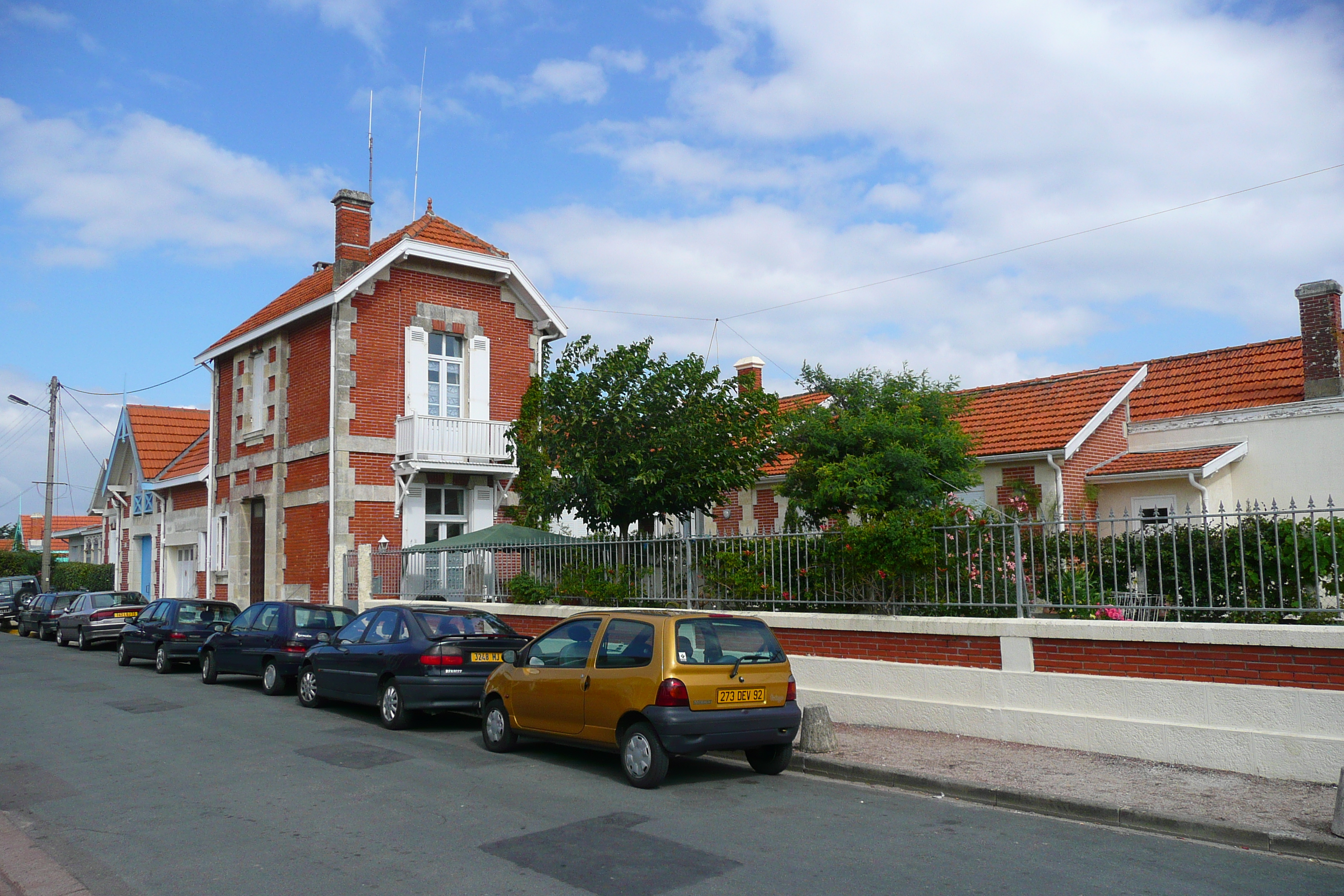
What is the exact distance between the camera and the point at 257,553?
1000 inches

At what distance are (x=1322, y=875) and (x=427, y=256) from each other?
65.5 ft

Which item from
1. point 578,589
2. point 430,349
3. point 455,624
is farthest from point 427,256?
point 455,624

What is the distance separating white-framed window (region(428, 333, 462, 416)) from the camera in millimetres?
23203

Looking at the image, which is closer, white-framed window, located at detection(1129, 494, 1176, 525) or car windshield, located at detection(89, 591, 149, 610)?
white-framed window, located at detection(1129, 494, 1176, 525)

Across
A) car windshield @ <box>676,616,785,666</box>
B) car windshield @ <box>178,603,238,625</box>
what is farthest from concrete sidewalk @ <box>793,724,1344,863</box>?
car windshield @ <box>178,603,238,625</box>

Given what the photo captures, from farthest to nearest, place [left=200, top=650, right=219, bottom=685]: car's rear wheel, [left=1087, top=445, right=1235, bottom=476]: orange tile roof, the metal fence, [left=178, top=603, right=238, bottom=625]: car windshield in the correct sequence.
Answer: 1. [left=178, top=603, right=238, bottom=625]: car windshield
2. [left=1087, top=445, right=1235, bottom=476]: orange tile roof
3. [left=200, top=650, right=219, bottom=685]: car's rear wheel
4. the metal fence

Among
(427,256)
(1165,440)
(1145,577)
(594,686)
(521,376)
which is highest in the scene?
(427,256)

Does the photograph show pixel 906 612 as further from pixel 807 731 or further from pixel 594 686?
pixel 594 686

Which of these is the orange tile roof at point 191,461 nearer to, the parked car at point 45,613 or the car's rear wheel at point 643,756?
the parked car at point 45,613

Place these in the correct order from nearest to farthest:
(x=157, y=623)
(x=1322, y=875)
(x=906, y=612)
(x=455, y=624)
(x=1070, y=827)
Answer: (x=1322, y=875) < (x=1070, y=827) < (x=906, y=612) < (x=455, y=624) < (x=157, y=623)

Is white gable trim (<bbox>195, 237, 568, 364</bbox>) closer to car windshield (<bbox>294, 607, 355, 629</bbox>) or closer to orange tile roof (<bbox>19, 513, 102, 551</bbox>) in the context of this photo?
car windshield (<bbox>294, 607, 355, 629</bbox>)

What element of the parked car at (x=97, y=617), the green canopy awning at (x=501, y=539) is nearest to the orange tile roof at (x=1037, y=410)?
the green canopy awning at (x=501, y=539)

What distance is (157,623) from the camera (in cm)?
1956

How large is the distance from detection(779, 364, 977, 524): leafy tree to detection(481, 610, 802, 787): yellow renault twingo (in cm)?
608
